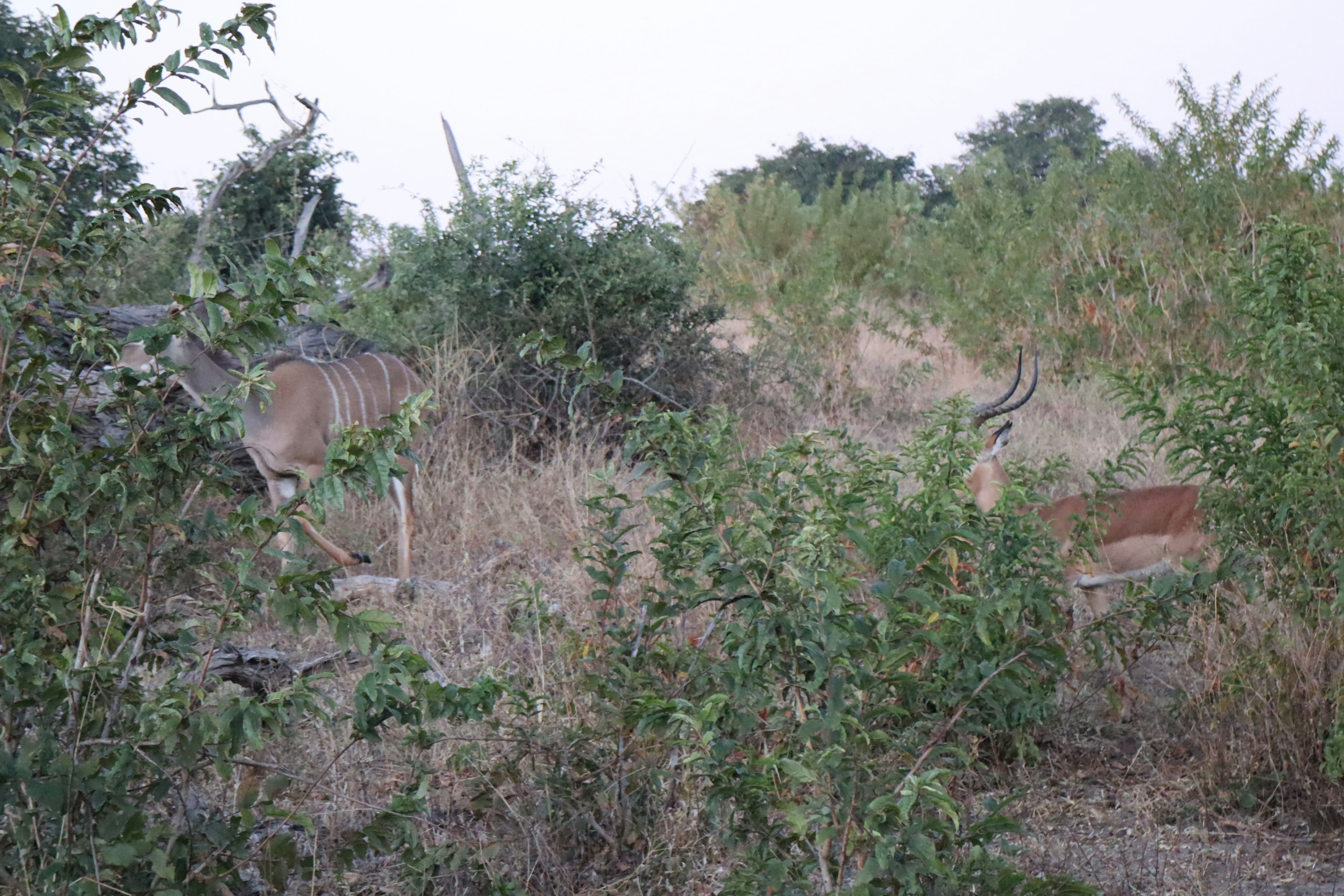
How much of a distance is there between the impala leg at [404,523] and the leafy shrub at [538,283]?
1.41 m

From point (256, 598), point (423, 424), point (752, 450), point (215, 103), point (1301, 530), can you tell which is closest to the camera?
point (423, 424)

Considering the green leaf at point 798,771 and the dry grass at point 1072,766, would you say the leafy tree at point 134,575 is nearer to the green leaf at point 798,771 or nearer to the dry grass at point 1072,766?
the dry grass at point 1072,766

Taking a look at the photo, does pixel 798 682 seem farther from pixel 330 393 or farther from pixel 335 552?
pixel 330 393

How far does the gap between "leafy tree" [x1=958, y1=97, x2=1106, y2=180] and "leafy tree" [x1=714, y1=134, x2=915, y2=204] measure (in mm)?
1909

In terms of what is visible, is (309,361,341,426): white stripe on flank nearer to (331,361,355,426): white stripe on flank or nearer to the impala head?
(331,361,355,426): white stripe on flank

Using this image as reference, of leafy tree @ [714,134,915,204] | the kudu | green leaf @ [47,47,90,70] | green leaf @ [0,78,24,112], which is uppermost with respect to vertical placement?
leafy tree @ [714,134,915,204]

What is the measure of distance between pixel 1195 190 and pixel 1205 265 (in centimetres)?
58

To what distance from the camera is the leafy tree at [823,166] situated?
84.7 ft

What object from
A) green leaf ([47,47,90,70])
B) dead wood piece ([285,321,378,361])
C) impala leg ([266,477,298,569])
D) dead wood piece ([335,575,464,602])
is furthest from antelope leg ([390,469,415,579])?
green leaf ([47,47,90,70])

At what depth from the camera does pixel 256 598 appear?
2.15m

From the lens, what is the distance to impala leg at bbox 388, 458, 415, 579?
536cm

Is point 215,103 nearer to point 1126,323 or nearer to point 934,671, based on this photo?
point 934,671

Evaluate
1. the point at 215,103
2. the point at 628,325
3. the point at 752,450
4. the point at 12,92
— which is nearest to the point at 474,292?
the point at 628,325

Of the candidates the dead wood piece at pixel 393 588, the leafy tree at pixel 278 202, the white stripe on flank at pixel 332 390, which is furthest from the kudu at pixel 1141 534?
the leafy tree at pixel 278 202
